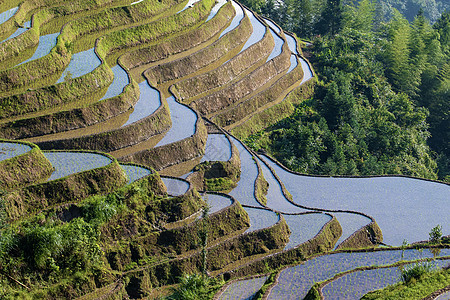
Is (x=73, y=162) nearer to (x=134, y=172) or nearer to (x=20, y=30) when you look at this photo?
(x=134, y=172)

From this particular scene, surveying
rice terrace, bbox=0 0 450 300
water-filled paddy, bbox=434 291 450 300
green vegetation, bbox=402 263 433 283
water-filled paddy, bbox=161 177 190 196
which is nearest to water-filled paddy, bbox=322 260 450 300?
rice terrace, bbox=0 0 450 300

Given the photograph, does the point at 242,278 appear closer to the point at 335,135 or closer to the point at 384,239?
the point at 384,239

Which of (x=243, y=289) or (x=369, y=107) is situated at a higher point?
(x=243, y=289)

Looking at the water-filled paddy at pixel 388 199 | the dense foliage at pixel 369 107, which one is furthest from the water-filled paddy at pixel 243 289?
the dense foliage at pixel 369 107

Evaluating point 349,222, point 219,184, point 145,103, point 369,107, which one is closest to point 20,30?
point 145,103

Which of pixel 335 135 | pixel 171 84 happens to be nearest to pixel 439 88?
pixel 335 135

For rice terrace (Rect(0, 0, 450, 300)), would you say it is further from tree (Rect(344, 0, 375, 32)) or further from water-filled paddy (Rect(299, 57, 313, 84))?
tree (Rect(344, 0, 375, 32))
